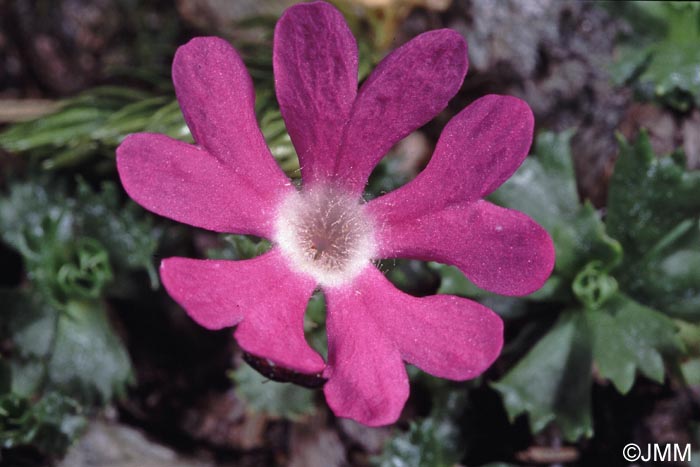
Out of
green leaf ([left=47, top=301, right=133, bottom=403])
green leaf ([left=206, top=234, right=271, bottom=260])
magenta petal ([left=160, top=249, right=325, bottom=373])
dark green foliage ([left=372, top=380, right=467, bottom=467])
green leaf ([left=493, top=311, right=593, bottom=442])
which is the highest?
magenta petal ([left=160, top=249, right=325, bottom=373])

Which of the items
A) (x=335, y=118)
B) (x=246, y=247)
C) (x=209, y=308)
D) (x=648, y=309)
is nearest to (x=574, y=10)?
(x=648, y=309)

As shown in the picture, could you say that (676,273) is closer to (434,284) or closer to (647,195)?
(647,195)

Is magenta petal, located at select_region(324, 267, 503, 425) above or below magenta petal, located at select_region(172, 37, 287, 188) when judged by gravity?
below

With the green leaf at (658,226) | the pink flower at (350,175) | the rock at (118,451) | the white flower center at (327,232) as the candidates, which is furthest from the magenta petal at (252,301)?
the rock at (118,451)

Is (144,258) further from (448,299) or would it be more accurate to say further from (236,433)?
(448,299)

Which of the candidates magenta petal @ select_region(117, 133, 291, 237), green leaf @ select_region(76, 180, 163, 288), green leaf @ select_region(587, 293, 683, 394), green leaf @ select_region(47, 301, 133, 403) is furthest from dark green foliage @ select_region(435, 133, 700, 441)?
green leaf @ select_region(47, 301, 133, 403)

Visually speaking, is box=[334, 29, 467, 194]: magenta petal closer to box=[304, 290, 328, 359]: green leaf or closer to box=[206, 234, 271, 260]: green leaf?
box=[206, 234, 271, 260]: green leaf
